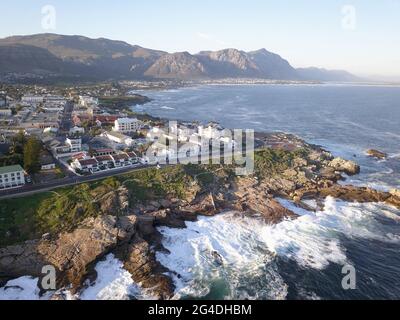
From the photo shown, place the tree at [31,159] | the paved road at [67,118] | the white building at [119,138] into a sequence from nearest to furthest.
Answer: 1. the tree at [31,159]
2. the white building at [119,138]
3. the paved road at [67,118]

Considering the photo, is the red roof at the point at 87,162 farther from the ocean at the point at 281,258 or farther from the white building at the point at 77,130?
the white building at the point at 77,130

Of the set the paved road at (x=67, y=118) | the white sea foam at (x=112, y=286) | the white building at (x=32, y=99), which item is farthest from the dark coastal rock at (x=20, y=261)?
the white building at (x=32, y=99)

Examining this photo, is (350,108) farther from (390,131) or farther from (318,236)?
(318,236)

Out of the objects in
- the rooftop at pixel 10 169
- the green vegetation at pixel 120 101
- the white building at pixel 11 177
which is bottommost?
the white building at pixel 11 177

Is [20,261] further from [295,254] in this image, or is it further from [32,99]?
[32,99]

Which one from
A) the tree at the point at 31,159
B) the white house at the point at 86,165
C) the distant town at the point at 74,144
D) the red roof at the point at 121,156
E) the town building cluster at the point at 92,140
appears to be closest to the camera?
the tree at the point at 31,159

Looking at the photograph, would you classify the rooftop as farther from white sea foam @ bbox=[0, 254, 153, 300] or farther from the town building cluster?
white sea foam @ bbox=[0, 254, 153, 300]

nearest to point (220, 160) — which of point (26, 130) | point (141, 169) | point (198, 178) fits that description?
point (198, 178)

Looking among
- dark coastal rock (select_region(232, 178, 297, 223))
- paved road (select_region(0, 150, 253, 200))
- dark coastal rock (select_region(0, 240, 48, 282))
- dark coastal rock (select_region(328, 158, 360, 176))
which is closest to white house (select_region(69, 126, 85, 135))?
paved road (select_region(0, 150, 253, 200))
